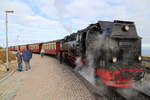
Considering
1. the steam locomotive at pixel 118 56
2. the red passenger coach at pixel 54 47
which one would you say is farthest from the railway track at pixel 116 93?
the red passenger coach at pixel 54 47

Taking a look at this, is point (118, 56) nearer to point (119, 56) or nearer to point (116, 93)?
point (119, 56)

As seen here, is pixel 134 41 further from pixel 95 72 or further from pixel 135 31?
pixel 95 72

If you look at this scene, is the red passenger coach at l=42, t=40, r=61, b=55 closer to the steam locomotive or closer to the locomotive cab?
the steam locomotive

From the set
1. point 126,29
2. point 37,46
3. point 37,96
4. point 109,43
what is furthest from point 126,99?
point 37,46

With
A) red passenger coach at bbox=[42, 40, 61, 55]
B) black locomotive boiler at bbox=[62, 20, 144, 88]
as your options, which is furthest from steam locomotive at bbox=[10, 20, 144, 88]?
red passenger coach at bbox=[42, 40, 61, 55]

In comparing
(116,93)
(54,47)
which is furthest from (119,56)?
(54,47)

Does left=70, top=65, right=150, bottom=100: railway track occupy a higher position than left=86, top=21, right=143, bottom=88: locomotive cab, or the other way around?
left=86, top=21, right=143, bottom=88: locomotive cab

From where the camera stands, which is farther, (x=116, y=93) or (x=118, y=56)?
(x=116, y=93)

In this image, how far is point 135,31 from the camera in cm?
727

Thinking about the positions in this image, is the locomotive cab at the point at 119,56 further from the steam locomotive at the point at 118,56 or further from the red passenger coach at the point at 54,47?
the red passenger coach at the point at 54,47

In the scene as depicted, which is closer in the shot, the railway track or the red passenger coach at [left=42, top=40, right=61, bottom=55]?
the railway track

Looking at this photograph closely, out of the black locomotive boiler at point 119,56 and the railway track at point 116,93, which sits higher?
the black locomotive boiler at point 119,56

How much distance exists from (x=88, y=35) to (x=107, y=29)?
1.13 m

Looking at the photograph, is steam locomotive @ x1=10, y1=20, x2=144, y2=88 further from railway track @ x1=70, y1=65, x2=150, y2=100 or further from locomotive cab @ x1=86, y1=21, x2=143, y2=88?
railway track @ x1=70, y1=65, x2=150, y2=100
